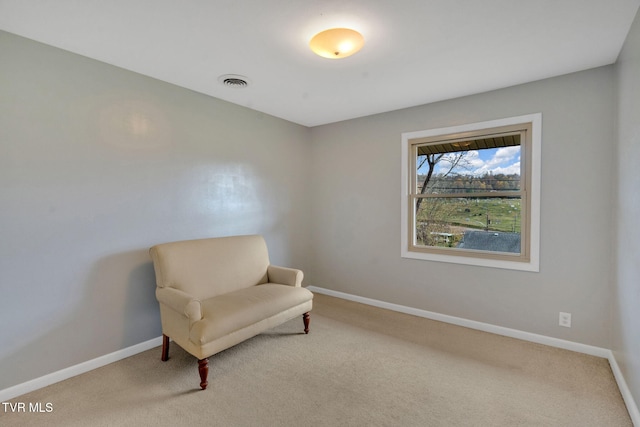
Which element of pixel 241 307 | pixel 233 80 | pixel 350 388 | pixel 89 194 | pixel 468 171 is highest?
pixel 233 80

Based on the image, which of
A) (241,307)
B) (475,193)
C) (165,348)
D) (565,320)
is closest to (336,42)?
(241,307)

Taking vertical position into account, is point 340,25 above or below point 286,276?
above

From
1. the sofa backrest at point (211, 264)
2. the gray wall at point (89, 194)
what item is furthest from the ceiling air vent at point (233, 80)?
the sofa backrest at point (211, 264)

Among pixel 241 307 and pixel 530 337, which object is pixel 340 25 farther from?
pixel 530 337

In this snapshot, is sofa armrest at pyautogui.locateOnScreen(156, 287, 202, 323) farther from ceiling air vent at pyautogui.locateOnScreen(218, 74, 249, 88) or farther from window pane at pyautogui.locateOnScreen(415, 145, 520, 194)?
window pane at pyautogui.locateOnScreen(415, 145, 520, 194)

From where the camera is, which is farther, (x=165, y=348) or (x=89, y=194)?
(x=165, y=348)

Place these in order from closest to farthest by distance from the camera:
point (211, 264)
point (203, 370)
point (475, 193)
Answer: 1. point (203, 370)
2. point (211, 264)
3. point (475, 193)

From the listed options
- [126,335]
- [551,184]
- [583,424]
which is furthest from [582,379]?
[126,335]

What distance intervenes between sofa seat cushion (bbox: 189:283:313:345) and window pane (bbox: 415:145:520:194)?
1910 mm

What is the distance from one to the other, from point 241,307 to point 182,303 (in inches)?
17.0

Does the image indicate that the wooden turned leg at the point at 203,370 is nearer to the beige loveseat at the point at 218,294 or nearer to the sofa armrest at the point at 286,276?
the beige loveseat at the point at 218,294

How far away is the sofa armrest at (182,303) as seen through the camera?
6.89 feet

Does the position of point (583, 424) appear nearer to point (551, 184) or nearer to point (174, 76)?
point (551, 184)

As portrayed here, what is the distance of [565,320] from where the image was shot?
8.55 ft
